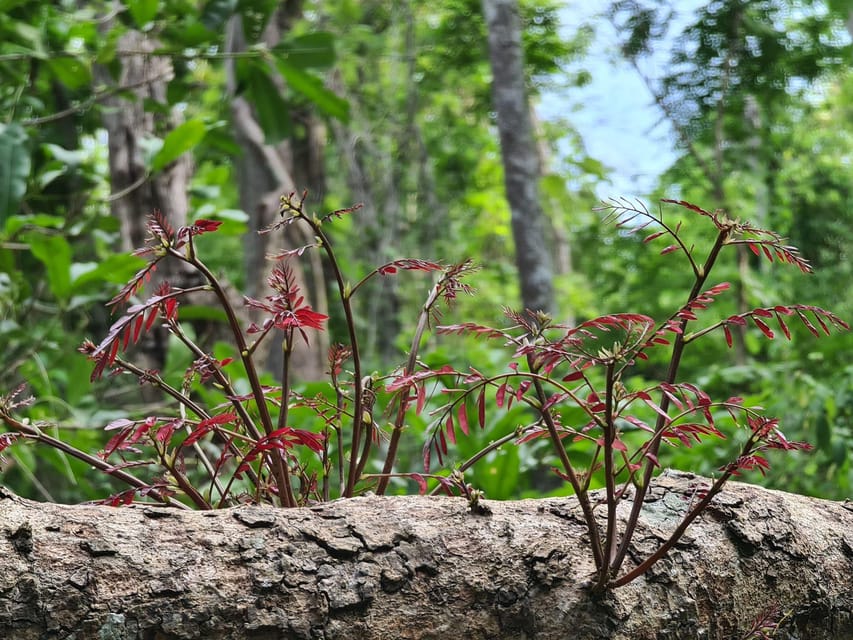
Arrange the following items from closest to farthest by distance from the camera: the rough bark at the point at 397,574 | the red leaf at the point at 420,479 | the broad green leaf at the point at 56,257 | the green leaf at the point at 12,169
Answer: the rough bark at the point at 397,574
the red leaf at the point at 420,479
the broad green leaf at the point at 56,257
the green leaf at the point at 12,169

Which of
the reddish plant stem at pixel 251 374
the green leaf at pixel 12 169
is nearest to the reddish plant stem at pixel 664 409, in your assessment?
the reddish plant stem at pixel 251 374

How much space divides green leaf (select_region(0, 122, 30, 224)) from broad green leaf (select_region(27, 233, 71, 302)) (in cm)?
11

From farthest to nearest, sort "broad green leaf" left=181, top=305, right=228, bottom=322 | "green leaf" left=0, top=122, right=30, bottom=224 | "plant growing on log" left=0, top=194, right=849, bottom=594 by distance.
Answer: "broad green leaf" left=181, top=305, right=228, bottom=322 < "green leaf" left=0, top=122, right=30, bottom=224 < "plant growing on log" left=0, top=194, right=849, bottom=594

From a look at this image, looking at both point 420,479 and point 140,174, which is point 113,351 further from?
point 140,174

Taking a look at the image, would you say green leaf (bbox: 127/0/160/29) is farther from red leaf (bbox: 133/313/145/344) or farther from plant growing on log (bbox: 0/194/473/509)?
red leaf (bbox: 133/313/145/344)

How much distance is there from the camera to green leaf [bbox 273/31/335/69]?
2.61 m

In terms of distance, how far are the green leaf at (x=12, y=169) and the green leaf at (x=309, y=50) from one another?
2.53ft

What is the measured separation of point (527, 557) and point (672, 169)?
443cm

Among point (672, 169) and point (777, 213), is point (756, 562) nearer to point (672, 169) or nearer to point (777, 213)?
point (672, 169)

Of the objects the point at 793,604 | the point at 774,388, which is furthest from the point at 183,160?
the point at 793,604

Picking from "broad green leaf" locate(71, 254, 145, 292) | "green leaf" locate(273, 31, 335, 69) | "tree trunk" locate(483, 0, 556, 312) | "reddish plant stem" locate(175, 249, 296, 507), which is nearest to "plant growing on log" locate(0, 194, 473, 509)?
"reddish plant stem" locate(175, 249, 296, 507)

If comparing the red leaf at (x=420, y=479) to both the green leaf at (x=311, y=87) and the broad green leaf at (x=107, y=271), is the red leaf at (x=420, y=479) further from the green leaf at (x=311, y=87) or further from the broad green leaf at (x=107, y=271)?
the green leaf at (x=311, y=87)

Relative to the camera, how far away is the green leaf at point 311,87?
104 inches

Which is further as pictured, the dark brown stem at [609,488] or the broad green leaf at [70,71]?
the broad green leaf at [70,71]
